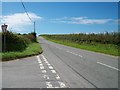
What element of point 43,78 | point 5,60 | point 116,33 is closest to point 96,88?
point 43,78

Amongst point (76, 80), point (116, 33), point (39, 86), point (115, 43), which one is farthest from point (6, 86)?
point (116, 33)

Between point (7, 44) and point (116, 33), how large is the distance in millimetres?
32181

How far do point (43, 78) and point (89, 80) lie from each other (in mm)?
1864

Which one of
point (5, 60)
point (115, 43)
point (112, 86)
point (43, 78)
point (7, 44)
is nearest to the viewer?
point (112, 86)

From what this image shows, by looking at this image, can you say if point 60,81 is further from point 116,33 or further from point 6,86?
point 116,33

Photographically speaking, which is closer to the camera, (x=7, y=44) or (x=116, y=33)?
(x=7, y=44)

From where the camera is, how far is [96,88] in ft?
30.7

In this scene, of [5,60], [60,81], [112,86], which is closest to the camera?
[112,86]

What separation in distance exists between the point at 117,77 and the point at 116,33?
47343mm

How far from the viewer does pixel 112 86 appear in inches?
386

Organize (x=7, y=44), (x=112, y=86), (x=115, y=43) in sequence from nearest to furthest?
1. (x=112, y=86)
2. (x=7, y=44)
3. (x=115, y=43)

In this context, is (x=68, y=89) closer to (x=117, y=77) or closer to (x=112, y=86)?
(x=112, y=86)

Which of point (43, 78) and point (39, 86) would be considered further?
point (43, 78)

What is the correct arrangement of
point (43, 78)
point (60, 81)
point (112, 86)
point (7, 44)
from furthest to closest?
point (7, 44), point (43, 78), point (60, 81), point (112, 86)
